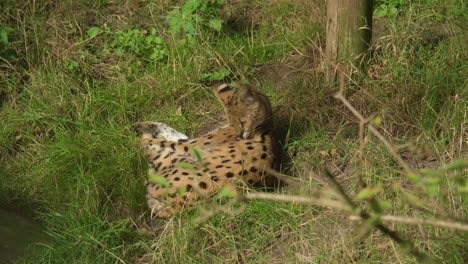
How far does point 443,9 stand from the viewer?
5.38 metres

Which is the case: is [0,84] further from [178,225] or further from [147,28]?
[178,225]

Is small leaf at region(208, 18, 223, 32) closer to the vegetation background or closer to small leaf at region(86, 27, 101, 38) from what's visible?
the vegetation background

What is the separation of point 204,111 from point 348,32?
1.40 m

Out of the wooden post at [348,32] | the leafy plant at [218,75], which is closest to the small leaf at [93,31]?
the leafy plant at [218,75]

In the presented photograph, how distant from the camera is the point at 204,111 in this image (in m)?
5.20

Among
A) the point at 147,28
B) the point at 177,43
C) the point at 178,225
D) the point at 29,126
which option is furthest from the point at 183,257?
the point at 147,28

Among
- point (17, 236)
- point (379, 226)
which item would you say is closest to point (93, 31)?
point (17, 236)

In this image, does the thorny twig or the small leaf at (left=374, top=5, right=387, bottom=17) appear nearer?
the thorny twig

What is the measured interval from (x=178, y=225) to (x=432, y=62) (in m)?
2.38

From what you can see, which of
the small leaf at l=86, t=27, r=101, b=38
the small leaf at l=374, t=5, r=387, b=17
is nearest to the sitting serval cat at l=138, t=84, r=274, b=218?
the small leaf at l=86, t=27, r=101, b=38

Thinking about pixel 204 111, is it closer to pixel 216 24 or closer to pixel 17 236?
pixel 216 24

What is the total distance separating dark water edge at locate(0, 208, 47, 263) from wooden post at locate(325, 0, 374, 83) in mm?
2563

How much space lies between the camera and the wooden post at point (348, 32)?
4570mm

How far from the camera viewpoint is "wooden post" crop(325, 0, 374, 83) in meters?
4.57
